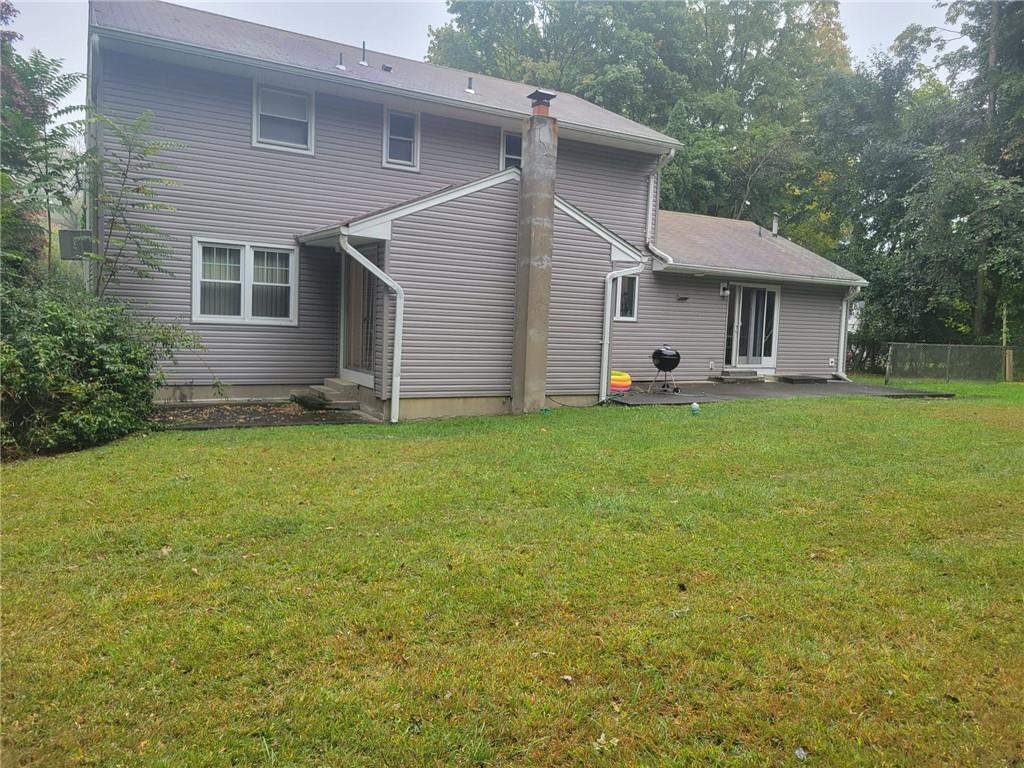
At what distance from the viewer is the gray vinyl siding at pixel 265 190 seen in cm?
1030

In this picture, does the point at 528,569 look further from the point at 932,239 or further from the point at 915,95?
the point at 915,95

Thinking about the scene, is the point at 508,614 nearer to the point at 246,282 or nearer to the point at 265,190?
the point at 246,282

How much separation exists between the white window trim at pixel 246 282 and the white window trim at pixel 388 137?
92.3 inches

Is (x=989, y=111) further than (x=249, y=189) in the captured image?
Yes

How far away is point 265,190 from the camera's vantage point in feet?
36.8

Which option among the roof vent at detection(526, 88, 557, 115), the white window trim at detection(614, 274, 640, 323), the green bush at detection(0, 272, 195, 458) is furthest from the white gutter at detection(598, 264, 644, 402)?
the green bush at detection(0, 272, 195, 458)

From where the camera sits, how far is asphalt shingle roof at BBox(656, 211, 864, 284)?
15.6 metres

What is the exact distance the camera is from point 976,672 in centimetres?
290

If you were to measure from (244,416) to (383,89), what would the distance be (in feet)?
19.4

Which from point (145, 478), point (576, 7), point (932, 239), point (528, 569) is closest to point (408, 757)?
point (528, 569)

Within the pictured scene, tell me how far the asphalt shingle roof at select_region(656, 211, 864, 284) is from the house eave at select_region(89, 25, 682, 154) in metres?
2.41

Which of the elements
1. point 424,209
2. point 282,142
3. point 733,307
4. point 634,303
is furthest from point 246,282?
point 733,307

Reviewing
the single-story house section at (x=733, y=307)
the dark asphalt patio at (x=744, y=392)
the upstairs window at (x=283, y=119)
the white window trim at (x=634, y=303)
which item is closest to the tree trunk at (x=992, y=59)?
the single-story house section at (x=733, y=307)

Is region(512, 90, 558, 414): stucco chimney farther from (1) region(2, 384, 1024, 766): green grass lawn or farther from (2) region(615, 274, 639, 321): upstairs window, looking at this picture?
(2) region(615, 274, 639, 321): upstairs window
